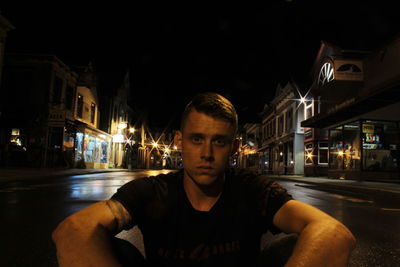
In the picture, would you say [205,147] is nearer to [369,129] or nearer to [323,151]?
[369,129]

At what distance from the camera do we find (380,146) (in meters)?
21.3

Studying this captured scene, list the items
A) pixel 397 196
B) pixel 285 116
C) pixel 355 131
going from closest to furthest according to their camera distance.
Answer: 1. pixel 397 196
2. pixel 355 131
3. pixel 285 116

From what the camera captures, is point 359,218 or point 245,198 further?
point 359,218

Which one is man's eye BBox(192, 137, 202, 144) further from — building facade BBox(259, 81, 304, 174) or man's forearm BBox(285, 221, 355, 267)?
building facade BBox(259, 81, 304, 174)

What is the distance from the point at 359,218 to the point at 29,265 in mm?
5982

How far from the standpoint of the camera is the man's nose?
2273 mm

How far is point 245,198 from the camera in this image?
7.54ft

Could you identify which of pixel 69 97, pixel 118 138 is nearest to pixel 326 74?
pixel 69 97

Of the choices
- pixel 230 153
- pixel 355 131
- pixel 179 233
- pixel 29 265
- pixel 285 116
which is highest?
pixel 285 116

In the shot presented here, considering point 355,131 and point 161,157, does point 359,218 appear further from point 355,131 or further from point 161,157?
point 161,157

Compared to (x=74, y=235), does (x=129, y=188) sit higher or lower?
higher

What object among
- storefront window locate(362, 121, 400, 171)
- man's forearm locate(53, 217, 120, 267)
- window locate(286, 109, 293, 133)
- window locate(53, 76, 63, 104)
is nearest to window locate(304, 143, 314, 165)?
window locate(286, 109, 293, 133)

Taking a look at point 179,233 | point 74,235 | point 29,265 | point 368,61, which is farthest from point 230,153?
point 368,61

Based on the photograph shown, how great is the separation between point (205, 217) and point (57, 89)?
1059 inches
